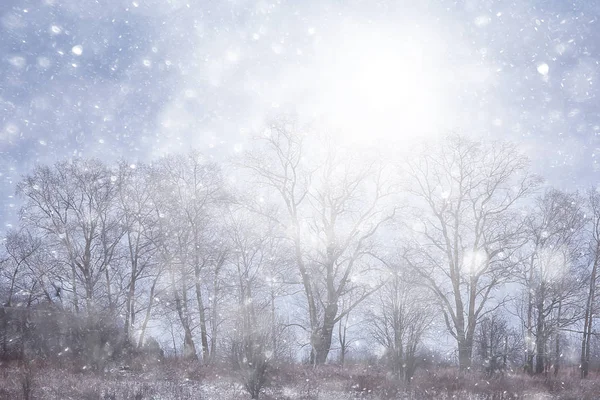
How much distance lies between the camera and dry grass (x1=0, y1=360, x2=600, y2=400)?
959 cm

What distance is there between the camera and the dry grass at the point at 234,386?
31.4 feet

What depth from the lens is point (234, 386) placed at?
452 inches

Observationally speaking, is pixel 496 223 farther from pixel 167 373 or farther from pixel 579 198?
pixel 167 373

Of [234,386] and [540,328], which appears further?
[540,328]

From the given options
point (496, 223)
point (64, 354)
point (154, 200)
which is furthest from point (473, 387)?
point (154, 200)

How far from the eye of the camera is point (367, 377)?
1303 centimetres

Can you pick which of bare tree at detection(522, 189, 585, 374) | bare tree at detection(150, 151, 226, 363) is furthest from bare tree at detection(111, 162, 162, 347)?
bare tree at detection(522, 189, 585, 374)

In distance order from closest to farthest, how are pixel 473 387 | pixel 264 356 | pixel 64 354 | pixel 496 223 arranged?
1. pixel 264 356
2. pixel 473 387
3. pixel 64 354
4. pixel 496 223

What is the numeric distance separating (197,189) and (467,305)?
14463 mm

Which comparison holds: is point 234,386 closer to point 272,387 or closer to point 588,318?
point 272,387

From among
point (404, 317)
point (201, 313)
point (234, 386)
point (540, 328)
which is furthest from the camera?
point (540, 328)

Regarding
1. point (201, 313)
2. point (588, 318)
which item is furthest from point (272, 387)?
point (588, 318)

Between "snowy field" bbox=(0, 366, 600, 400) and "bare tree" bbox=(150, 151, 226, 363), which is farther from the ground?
"bare tree" bbox=(150, 151, 226, 363)

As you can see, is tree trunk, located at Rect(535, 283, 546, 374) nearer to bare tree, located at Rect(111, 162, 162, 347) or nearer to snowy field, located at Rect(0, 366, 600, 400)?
snowy field, located at Rect(0, 366, 600, 400)
